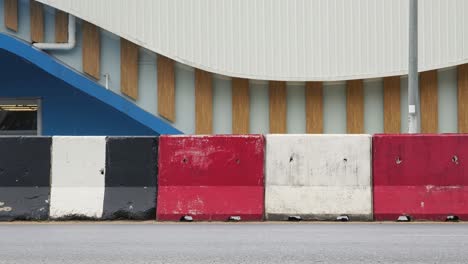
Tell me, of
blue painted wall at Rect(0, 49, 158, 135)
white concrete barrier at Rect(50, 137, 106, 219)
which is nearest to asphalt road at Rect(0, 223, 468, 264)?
white concrete barrier at Rect(50, 137, 106, 219)

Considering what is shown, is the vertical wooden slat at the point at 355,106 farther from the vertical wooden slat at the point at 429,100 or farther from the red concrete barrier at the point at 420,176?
the red concrete barrier at the point at 420,176

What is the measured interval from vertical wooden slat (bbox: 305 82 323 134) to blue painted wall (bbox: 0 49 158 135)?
4.10m

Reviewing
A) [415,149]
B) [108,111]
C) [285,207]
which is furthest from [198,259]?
[108,111]

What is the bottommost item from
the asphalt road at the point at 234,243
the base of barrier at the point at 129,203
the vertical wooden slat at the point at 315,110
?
the asphalt road at the point at 234,243

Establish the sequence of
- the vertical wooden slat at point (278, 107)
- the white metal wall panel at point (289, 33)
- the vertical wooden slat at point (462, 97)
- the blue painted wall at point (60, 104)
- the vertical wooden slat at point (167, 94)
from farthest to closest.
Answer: the blue painted wall at point (60, 104)
the vertical wooden slat at point (167, 94)
the vertical wooden slat at point (278, 107)
the vertical wooden slat at point (462, 97)
the white metal wall panel at point (289, 33)

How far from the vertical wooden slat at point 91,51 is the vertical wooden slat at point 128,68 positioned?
1.84 ft

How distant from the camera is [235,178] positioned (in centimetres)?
1295

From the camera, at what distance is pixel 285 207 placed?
12.8 metres

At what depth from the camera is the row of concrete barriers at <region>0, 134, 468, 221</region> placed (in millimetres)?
12781

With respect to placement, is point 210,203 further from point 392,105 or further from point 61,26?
point 61,26

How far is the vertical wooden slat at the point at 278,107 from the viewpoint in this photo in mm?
21781

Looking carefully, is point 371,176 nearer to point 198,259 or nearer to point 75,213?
point 75,213

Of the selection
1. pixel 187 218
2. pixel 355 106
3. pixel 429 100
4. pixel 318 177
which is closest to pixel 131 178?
pixel 187 218

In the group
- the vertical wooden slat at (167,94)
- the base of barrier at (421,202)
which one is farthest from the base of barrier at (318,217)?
the vertical wooden slat at (167,94)
